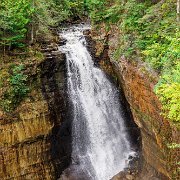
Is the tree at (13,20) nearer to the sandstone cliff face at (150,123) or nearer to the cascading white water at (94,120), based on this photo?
the cascading white water at (94,120)

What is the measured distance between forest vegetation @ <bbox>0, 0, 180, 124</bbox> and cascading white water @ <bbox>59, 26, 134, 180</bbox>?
9.26ft

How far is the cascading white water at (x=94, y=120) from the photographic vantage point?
65.4 ft

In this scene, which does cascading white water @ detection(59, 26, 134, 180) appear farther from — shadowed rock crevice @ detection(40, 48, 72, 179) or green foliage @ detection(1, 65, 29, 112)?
green foliage @ detection(1, 65, 29, 112)

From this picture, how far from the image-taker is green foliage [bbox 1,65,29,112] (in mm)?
17453

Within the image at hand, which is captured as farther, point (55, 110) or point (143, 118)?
point (55, 110)

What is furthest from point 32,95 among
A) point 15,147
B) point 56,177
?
point 56,177

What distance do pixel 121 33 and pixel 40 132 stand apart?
293 inches

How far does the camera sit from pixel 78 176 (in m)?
19.1

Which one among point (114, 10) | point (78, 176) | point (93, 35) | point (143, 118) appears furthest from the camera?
point (93, 35)

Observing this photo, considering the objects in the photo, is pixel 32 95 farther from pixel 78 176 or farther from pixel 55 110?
pixel 78 176

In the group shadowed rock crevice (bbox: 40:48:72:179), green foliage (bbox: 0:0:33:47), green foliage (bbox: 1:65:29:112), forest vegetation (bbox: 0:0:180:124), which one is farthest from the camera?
shadowed rock crevice (bbox: 40:48:72:179)

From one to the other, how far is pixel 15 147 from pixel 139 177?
22.7ft

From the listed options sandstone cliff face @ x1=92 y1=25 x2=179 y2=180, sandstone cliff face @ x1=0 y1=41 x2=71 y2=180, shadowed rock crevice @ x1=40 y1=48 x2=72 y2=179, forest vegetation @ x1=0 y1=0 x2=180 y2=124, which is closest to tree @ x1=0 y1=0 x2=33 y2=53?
forest vegetation @ x1=0 y1=0 x2=180 y2=124

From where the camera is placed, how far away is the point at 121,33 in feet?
63.2
